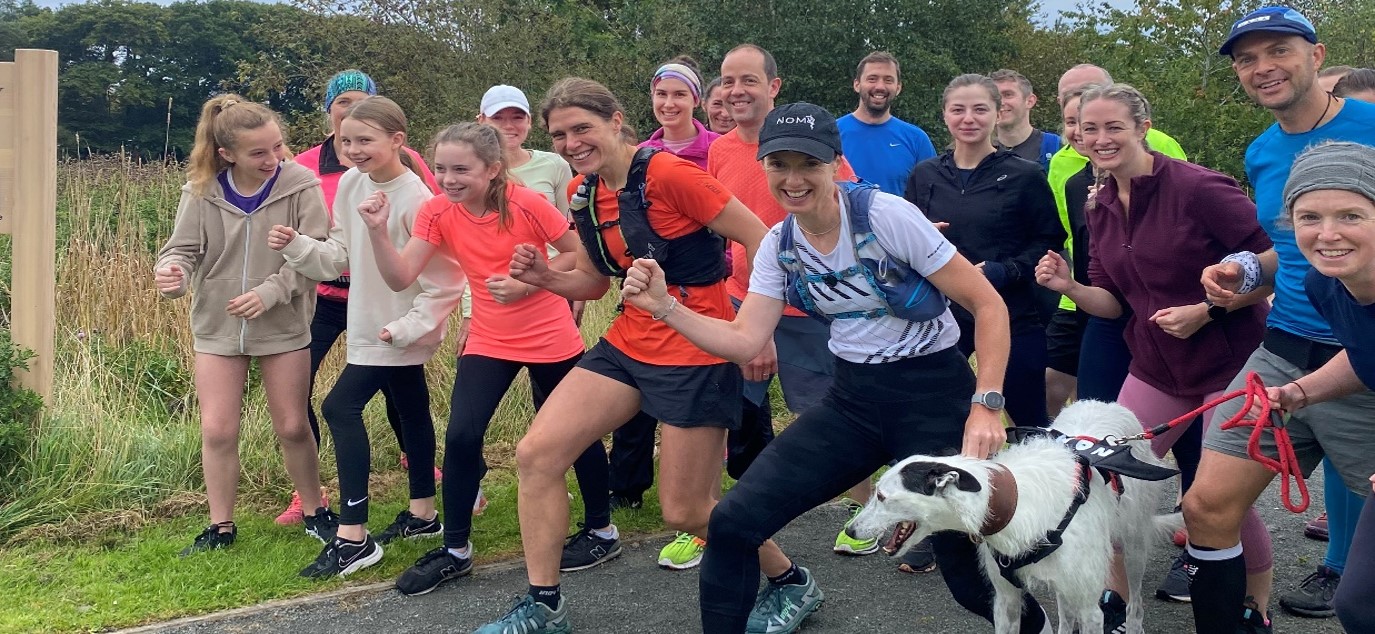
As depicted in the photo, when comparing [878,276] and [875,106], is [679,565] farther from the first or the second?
[875,106]

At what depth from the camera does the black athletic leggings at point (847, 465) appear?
358cm

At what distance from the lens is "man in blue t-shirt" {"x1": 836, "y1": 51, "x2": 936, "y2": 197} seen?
5.97 meters

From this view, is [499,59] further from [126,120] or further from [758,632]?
[126,120]

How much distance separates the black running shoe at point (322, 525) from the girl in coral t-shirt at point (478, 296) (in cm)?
72

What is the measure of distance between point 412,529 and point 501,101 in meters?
2.50

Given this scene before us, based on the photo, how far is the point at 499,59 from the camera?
2283cm

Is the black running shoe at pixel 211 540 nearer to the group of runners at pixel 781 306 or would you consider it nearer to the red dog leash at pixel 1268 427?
the group of runners at pixel 781 306

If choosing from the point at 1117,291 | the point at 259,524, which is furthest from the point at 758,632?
the point at 259,524

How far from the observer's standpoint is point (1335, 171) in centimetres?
295

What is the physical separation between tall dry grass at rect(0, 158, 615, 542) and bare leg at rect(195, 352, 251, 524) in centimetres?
72

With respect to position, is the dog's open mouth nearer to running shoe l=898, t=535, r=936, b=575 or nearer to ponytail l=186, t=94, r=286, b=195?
running shoe l=898, t=535, r=936, b=575

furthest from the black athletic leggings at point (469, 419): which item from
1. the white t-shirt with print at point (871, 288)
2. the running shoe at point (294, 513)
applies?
the white t-shirt with print at point (871, 288)

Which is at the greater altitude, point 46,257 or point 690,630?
point 46,257

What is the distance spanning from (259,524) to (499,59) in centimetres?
1861
